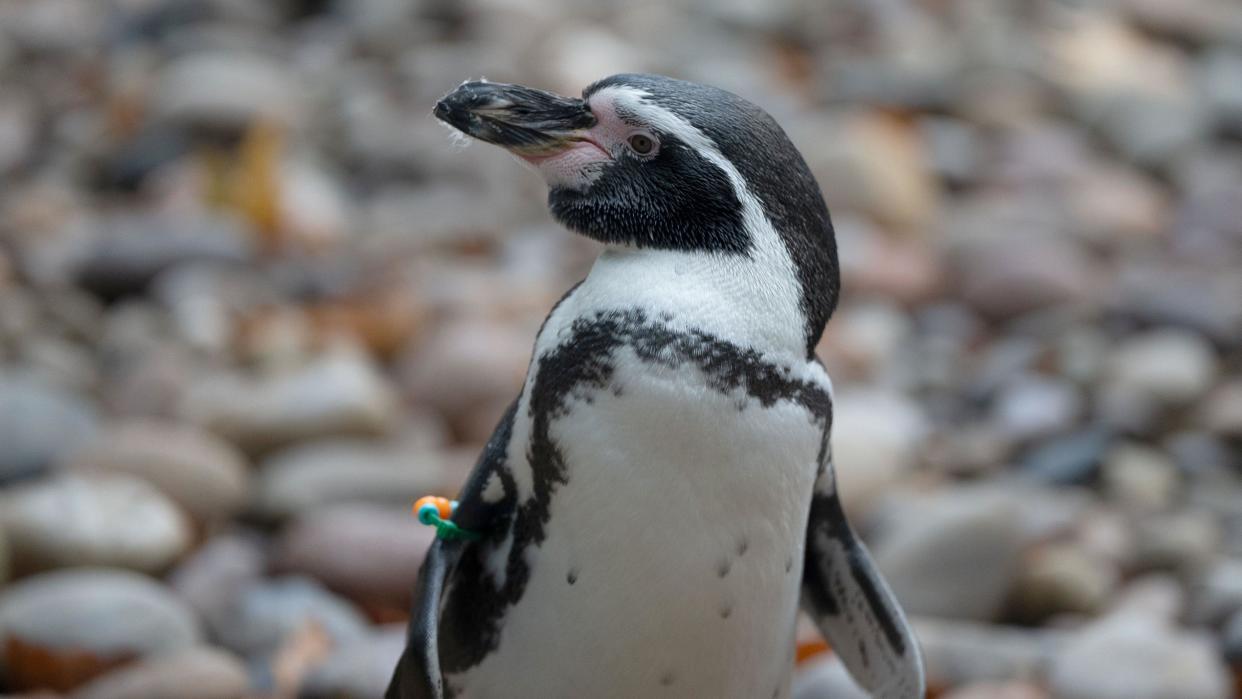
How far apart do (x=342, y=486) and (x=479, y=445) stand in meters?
0.65

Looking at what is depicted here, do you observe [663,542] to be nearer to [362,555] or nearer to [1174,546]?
[362,555]

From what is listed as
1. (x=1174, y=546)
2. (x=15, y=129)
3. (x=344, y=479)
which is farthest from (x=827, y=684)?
(x=15, y=129)

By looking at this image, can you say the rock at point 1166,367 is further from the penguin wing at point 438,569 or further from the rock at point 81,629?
the penguin wing at point 438,569

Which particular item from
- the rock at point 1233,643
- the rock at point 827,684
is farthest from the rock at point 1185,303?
the rock at point 827,684

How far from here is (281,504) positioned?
368 cm

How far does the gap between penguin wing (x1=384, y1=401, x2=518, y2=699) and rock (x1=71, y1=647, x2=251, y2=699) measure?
0.86 meters

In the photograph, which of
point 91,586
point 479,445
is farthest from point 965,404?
point 91,586

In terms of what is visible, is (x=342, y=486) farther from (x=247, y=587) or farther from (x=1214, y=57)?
(x=1214, y=57)

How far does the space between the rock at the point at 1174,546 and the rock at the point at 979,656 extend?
1.97 ft

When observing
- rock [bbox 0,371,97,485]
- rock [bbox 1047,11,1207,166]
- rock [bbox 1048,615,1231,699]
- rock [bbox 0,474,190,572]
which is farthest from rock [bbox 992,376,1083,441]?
rock [bbox 1047,11,1207,166]

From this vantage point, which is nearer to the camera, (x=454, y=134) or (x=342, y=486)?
(x=454, y=134)

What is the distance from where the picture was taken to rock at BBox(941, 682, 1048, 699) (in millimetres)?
2877

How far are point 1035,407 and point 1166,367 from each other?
40 cm

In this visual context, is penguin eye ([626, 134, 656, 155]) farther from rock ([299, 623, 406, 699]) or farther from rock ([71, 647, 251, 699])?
rock ([71, 647, 251, 699])
